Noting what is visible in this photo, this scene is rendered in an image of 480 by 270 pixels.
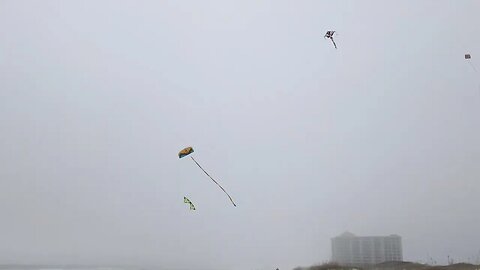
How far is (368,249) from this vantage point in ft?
214

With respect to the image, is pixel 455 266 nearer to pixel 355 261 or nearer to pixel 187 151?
pixel 355 261

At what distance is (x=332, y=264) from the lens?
53812 mm

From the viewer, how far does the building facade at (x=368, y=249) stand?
207 feet

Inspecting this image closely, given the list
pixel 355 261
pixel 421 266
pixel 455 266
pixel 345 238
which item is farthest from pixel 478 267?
pixel 345 238

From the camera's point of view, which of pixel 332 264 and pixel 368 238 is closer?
pixel 332 264

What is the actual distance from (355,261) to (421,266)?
41.8ft

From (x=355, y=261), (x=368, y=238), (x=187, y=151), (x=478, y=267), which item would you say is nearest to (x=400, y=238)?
(x=368, y=238)

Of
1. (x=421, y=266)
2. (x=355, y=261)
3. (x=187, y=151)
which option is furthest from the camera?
(x=355, y=261)

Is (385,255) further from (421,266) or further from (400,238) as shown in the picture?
(421,266)

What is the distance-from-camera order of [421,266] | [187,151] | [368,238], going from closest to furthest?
[187,151]
[421,266]
[368,238]

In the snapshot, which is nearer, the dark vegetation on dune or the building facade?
the dark vegetation on dune

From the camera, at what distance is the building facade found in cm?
6312

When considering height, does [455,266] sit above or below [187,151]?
below

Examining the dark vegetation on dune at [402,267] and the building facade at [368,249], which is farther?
the building facade at [368,249]
